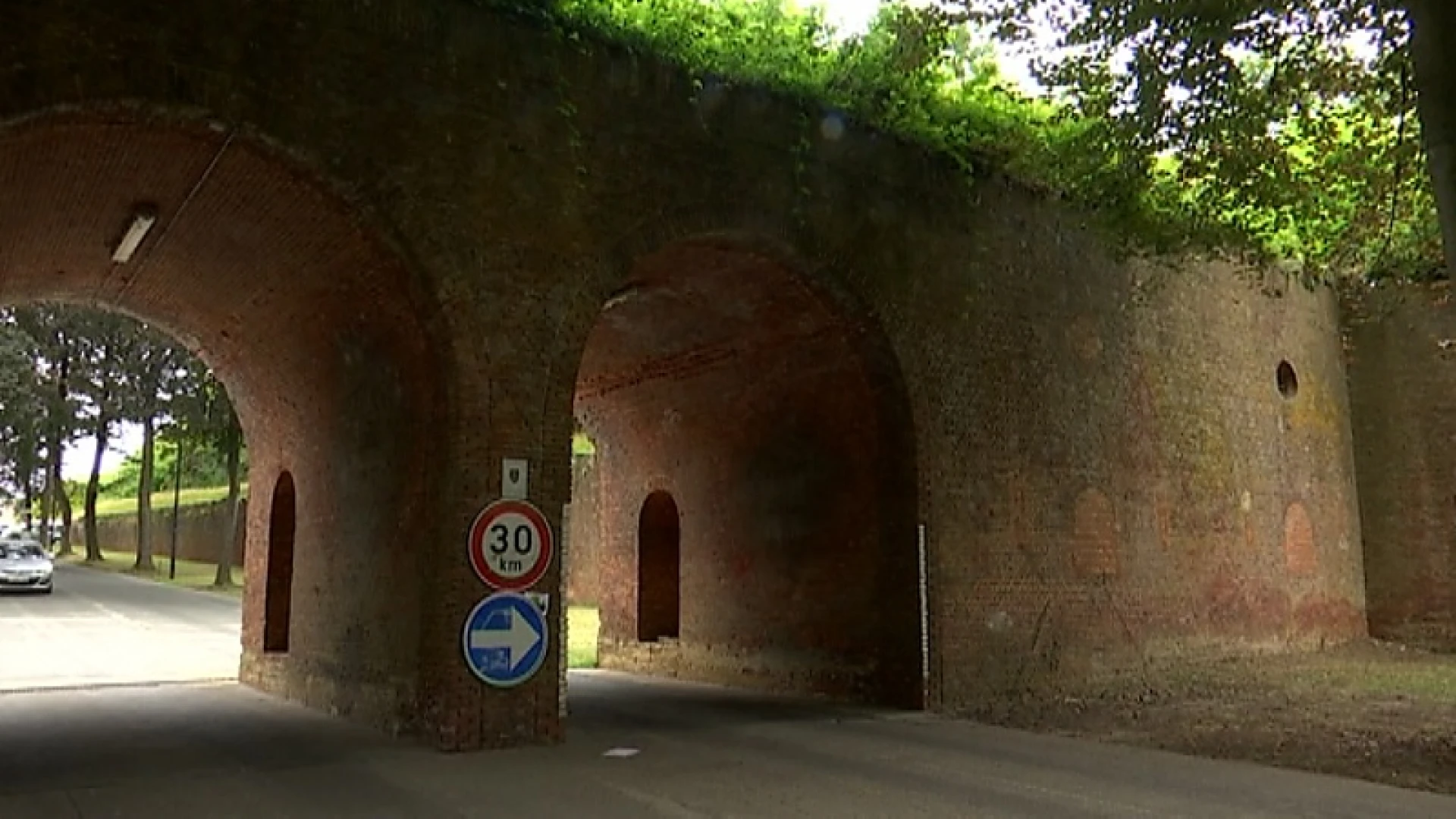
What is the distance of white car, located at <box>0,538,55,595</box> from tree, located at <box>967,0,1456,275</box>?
29.8m

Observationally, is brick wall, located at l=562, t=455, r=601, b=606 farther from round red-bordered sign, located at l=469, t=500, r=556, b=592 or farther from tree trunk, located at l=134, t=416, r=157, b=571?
round red-bordered sign, located at l=469, t=500, r=556, b=592

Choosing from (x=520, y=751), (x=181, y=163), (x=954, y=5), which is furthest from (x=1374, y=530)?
(x=181, y=163)

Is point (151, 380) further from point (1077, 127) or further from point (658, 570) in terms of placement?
point (1077, 127)

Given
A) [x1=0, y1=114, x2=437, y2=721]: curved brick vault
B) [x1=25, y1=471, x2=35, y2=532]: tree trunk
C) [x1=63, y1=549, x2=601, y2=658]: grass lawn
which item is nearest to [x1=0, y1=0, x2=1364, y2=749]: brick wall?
[x1=0, y1=114, x2=437, y2=721]: curved brick vault

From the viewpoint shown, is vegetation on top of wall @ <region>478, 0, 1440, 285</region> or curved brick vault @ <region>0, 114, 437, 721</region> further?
vegetation on top of wall @ <region>478, 0, 1440, 285</region>

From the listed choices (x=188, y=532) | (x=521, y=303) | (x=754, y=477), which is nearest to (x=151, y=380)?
(x=188, y=532)

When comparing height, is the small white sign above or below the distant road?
above

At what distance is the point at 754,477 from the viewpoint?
14.0 m

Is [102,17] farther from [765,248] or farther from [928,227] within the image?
[928,227]

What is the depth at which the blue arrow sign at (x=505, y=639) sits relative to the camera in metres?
8.65

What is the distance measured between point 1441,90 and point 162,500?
58.5 meters

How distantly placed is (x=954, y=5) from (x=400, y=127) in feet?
17.3

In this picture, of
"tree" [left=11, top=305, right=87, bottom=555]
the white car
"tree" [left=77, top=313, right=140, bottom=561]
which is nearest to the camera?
the white car

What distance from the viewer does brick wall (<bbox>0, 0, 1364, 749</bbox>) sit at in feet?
28.0
